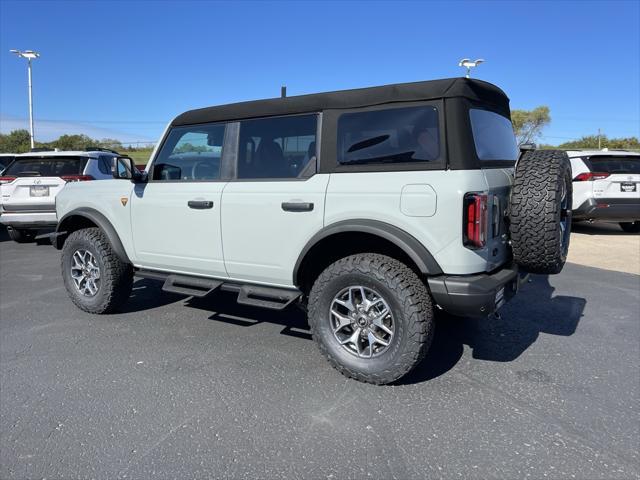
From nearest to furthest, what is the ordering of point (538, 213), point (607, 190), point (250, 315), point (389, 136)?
1. point (538, 213)
2. point (389, 136)
3. point (250, 315)
4. point (607, 190)

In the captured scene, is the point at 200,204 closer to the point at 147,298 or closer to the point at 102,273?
the point at 102,273

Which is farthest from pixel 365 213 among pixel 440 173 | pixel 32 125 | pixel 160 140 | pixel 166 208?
pixel 32 125

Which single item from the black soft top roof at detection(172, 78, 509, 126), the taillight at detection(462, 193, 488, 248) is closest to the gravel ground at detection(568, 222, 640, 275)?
the black soft top roof at detection(172, 78, 509, 126)

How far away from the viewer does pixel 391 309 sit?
322 cm

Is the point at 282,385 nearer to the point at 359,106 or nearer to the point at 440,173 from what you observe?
the point at 440,173

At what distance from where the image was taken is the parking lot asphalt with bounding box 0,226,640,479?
2504 millimetres

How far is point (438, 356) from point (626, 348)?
1.61 meters

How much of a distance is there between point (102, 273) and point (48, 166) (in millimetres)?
5192

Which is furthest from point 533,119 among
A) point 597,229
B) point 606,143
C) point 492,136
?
point 492,136

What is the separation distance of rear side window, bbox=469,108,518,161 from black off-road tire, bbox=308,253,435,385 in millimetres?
991

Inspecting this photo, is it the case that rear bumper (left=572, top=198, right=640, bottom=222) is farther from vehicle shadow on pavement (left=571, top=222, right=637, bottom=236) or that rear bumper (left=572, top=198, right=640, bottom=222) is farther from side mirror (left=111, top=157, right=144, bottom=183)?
side mirror (left=111, top=157, right=144, bottom=183)

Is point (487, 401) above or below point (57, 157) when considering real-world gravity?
below

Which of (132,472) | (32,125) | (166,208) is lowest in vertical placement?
(132,472)

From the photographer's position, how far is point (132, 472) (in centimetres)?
242
